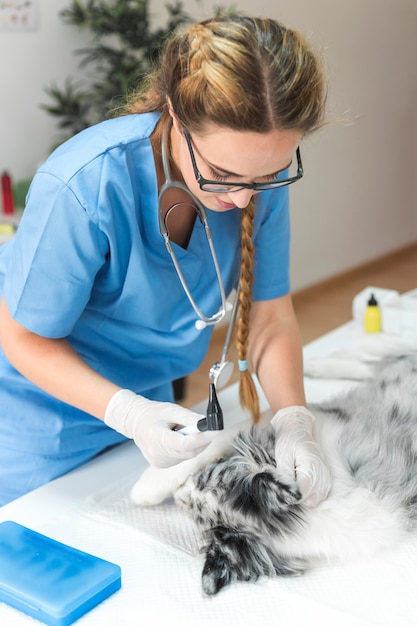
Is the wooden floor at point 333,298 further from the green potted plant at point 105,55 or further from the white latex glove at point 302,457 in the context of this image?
the white latex glove at point 302,457

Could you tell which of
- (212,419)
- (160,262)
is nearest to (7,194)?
(160,262)

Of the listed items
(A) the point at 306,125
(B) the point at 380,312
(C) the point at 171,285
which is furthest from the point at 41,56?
(A) the point at 306,125

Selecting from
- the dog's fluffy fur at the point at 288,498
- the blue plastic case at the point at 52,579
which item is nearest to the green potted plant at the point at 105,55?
the dog's fluffy fur at the point at 288,498

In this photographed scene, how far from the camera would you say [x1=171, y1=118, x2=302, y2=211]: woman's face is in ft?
3.29

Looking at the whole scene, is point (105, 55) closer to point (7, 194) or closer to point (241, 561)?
point (7, 194)

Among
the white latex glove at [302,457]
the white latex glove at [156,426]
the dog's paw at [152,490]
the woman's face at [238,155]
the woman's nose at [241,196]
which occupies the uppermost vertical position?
the woman's face at [238,155]

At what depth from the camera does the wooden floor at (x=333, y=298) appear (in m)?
3.46

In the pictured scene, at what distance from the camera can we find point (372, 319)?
6.43 feet

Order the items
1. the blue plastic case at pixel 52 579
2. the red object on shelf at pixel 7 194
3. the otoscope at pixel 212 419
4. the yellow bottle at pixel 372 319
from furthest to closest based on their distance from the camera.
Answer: the red object on shelf at pixel 7 194 < the yellow bottle at pixel 372 319 < the otoscope at pixel 212 419 < the blue plastic case at pixel 52 579

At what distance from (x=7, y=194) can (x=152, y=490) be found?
183 cm

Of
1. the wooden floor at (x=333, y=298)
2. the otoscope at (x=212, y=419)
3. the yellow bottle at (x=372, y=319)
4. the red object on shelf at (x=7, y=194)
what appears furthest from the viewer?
the wooden floor at (x=333, y=298)

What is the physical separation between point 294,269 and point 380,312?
2.24 m

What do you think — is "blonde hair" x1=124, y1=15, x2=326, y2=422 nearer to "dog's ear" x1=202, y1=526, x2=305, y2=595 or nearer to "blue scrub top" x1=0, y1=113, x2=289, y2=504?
"blue scrub top" x1=0, y1=113, x2=289, y2=504

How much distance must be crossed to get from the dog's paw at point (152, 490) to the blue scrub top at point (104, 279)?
0.64 ft
